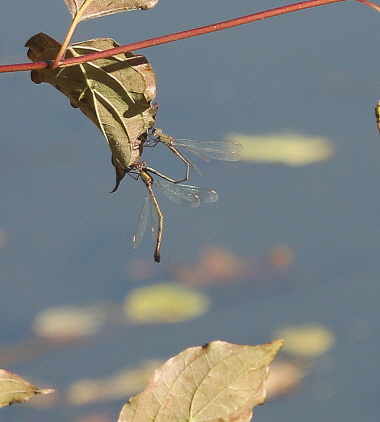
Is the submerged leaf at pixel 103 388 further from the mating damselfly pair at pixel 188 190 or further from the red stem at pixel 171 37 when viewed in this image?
the red stem at pixel 171 37

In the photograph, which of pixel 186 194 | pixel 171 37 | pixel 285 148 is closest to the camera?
pixel 171 37

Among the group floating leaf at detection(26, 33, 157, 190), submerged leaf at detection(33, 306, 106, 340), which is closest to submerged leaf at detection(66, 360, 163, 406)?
submerged leaf at detection(33, 306, 106, 340)

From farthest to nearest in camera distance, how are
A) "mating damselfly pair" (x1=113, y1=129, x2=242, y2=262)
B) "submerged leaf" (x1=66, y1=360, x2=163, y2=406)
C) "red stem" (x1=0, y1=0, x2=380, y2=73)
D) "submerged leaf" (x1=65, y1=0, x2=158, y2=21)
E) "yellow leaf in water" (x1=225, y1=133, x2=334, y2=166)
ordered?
"yellow leaf in water" (x1=225, y1=133, x2=334, y2=166), "submerged leaf" (x1=66, y1=360, x2=163, y2=406), "mating damselfly pair" (x1=113, y1=129, x2=242, y2=262), "submerged leaf" (x1=65, y1=0, x2=158, y2=21), "red stem" (x1=0, y1=0, x2=380, y2=73)

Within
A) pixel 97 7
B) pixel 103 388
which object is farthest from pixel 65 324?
pixel 97 7

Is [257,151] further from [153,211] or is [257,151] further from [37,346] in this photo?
[153,211]

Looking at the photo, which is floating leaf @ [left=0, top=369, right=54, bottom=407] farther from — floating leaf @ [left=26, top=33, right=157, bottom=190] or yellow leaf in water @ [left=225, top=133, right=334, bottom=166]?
yellow leaf in water @ [left=225, top=133, right=334, bottom=166]

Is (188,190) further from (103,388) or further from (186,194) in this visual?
(103,388)

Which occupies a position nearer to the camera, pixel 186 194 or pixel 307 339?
pixel 186 194
